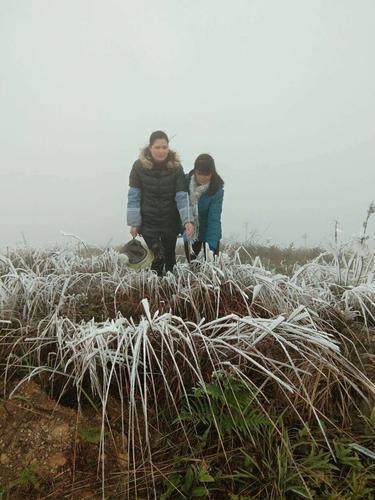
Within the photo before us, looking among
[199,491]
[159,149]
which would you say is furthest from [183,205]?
[199,491]

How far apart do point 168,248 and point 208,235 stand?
0.60 metres

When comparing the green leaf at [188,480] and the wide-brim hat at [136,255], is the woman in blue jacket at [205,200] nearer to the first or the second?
the wide-brim hat at [136,255]

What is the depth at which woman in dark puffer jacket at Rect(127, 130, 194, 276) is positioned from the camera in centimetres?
480

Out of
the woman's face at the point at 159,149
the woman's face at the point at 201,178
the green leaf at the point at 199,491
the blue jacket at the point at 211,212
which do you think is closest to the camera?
the green leaf at the point at 199,491

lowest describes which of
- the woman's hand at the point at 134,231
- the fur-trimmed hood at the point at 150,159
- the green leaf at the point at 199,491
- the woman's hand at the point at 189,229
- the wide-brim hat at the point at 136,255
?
the green leaf at the point at 199,491

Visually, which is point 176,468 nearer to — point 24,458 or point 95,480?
point 95,480

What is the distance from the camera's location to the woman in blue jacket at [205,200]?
16.1 feet

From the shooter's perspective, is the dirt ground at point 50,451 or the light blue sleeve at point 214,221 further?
the light blue sleeve at point 214,221

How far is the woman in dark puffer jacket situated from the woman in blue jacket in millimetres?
203

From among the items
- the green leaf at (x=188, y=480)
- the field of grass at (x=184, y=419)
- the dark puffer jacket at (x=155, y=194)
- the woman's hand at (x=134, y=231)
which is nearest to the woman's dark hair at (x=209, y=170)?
the dark puffer jacket at (x=155, y=194)

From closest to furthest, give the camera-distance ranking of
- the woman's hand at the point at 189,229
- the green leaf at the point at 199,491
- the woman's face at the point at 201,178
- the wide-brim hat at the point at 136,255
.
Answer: the green leaf at the point at 199,491, the wide-brim hat at the point at 136,255, the woman's hand at the point at 189,229, the woman's face at the point at 201,178

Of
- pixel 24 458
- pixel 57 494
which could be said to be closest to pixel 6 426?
pixel 24 458

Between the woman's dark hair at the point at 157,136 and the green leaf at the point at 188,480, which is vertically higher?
the woman's dark hair at the point at 157,136

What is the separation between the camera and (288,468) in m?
1.69
